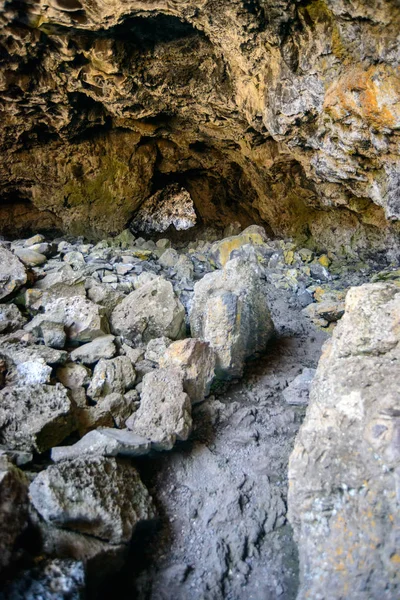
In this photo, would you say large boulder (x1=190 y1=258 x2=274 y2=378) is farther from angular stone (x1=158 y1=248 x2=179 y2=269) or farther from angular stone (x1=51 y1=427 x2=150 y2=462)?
angular stone (x1=158 y1=248 x2=179 y2=269)

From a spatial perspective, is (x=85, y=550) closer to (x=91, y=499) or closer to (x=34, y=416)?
(x=91, y=499)

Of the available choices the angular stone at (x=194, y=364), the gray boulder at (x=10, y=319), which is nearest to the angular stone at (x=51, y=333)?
the gray boulder at (x=10, y=319)

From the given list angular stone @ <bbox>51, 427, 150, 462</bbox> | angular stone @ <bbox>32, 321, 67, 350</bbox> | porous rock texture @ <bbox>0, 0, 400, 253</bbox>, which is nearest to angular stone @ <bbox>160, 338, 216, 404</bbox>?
angular stone @ <bbox>51, 427, 150, 462</bbox>

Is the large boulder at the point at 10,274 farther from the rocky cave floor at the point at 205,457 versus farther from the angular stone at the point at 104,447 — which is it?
the angular stone at the point at 104,447

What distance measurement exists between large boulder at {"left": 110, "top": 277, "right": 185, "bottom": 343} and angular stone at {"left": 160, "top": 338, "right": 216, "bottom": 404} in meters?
0.61

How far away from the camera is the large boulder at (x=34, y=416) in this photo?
8.02ft

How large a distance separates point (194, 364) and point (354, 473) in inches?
61.1

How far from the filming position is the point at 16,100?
5.86 m

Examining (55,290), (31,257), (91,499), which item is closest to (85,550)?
→ (91,499)

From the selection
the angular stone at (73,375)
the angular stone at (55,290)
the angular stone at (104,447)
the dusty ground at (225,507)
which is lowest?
the dusty ground at (225,507)

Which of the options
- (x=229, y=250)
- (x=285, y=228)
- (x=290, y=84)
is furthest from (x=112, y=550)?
(x=285, y=228)

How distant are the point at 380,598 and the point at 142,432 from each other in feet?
→ 5.21

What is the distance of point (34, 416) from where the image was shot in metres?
2.55

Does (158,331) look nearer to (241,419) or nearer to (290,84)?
(241,419)
